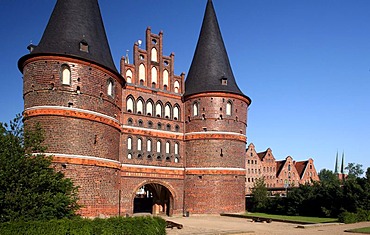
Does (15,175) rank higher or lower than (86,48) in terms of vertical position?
lower

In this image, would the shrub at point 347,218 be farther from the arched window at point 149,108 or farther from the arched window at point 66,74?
the arched window at point 66,74

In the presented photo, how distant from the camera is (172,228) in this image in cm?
2248

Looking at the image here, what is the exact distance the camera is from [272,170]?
68812 millimetres

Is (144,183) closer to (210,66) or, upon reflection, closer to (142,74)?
(142,74)

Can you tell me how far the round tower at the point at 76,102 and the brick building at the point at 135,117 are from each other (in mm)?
66

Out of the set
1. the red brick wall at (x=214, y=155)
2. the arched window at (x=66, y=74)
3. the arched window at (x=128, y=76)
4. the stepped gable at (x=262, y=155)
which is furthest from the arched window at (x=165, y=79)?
the stepped gable at (x=262, y=155)

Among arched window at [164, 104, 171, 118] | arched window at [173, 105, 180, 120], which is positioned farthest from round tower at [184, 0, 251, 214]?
arched window at [164, 104, 171, 118]

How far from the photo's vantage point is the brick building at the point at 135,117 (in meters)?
25.0

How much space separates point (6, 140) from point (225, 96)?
20.8 metres

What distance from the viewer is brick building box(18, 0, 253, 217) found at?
82.2 ft

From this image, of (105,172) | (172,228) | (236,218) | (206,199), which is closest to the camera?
(172,228)

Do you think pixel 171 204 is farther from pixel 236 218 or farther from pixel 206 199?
pixel 236 218

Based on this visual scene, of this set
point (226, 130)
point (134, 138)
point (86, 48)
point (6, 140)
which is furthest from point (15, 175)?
point (226, 130)

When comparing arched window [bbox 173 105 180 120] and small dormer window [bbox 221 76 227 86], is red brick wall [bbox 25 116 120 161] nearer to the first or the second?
arched window [bbox 173 105 180 120]
